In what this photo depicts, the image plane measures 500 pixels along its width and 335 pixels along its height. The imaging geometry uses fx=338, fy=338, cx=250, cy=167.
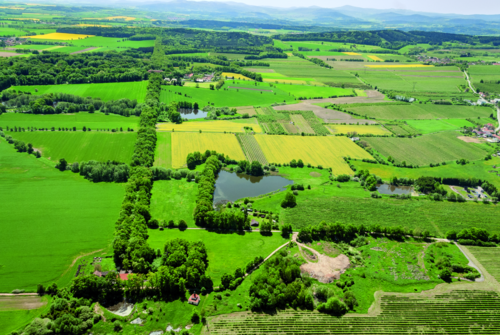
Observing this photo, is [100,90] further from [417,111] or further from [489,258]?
[489,258]

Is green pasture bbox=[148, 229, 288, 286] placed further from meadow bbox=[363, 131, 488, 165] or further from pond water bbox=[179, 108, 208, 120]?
pond water bbox=[179, 108, 208, 120]

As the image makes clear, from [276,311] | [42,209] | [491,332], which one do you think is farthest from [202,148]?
[491,332]

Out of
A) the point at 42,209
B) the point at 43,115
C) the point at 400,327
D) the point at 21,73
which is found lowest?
the point at 400,327

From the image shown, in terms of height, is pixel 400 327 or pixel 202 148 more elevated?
pixel 202 148

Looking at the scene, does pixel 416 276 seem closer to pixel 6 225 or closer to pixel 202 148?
pixel 202 148

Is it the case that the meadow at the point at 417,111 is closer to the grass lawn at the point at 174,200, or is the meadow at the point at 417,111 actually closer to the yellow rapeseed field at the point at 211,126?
the yellow rapeseed field at the point at 211,126

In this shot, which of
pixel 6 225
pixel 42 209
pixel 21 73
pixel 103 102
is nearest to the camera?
pixel 6 225

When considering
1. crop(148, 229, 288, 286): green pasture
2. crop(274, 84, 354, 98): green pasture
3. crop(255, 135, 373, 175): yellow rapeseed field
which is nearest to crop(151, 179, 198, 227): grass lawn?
crop(148, 229, 288, 286): green pasture

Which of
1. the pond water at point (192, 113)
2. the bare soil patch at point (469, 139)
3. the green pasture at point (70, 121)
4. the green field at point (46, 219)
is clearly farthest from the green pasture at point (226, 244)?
the bare soil patch at point (469, 139)
